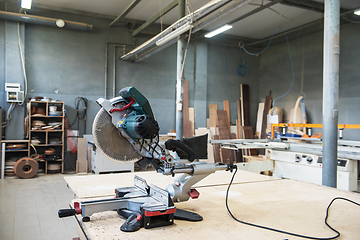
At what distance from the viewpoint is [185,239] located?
1.04 metres

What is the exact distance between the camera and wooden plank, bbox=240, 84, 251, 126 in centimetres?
758

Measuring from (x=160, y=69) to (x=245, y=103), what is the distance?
2.67 m

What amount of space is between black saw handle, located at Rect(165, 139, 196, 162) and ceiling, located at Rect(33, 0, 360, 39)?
4.45 m

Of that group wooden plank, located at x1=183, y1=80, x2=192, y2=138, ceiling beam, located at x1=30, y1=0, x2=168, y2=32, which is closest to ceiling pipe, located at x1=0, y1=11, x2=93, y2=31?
ceiling beam, located at x1=30, y1=0, x2=168, y2=32

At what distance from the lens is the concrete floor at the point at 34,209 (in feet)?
8.61

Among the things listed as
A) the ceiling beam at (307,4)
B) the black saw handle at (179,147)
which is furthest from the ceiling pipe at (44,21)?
the black saw handle at (179,147)

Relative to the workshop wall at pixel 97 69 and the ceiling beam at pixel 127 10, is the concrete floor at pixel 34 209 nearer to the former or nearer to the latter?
the workshop wall at pixel 97 69

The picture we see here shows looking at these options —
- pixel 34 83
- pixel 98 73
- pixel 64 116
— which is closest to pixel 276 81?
pixel 98 73

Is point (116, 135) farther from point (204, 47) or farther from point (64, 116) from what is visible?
point (204, 47)

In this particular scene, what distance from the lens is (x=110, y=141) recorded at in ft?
4.71

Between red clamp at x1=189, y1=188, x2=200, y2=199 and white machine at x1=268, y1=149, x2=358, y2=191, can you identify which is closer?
red clamp at x1=189, y1=188, x2=200, y2=199

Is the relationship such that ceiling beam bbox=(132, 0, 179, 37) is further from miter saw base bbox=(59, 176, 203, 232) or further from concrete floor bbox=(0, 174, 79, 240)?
miter saw base bbox=(59, 176, 203, 232)

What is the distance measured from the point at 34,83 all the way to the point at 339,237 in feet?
20.1

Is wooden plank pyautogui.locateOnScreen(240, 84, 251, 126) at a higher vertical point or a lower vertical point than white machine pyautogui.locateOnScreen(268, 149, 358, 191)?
higher
